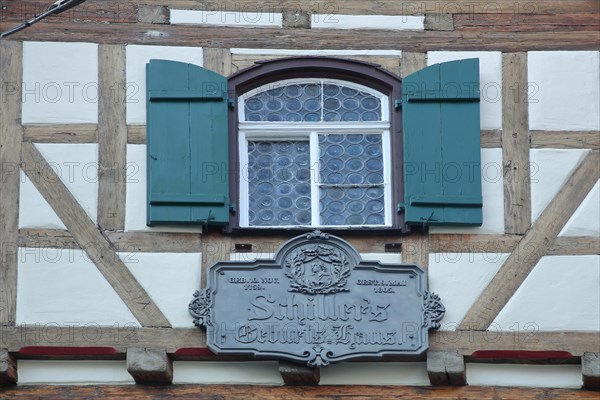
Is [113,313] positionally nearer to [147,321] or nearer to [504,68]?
[147,321]

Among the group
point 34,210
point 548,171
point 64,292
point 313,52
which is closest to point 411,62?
point 313,52

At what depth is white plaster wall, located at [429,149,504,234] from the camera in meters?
17.5

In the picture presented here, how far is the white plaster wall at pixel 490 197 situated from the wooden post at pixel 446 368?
1.01 meters

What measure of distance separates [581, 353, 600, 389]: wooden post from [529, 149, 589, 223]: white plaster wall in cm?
123

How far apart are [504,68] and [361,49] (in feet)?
3.68

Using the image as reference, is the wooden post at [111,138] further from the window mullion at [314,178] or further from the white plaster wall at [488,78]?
the white plaster wall at [488,78]

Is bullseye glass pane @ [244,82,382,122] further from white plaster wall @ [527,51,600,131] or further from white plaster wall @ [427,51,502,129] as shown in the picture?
white plaster wall @ [527,51,600,131]

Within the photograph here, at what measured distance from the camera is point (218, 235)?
17.4 meters

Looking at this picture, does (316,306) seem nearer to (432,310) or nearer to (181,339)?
(432,310)

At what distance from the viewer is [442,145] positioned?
57.9 ft

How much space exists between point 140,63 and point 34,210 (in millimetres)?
1447

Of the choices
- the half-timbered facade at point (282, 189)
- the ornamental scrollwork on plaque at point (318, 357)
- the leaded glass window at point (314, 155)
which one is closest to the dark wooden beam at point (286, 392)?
the half-timbered facade at point (282, 189)

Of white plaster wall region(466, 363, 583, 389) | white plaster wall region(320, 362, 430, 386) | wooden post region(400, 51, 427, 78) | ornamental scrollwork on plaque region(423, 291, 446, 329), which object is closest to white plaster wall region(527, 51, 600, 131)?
wooden post region(400, 51, 427, 78)

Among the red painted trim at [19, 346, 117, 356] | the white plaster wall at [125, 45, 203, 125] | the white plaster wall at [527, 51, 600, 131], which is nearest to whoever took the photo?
the red painted trim at [19, 346, 117, 356]
